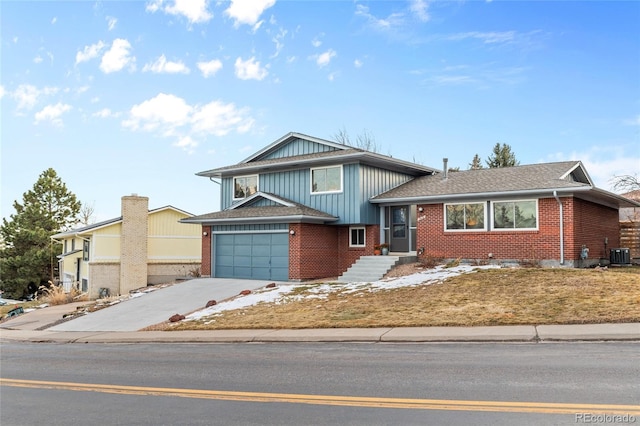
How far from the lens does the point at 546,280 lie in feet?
57.5

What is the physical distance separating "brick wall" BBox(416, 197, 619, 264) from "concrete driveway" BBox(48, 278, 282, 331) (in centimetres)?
775

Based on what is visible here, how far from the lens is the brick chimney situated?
32.1m

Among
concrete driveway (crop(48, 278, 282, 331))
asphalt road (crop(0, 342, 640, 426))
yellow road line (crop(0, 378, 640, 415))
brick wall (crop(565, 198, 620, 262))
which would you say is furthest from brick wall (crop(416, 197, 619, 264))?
yellow road line (crop(0, 378, 640, 415))

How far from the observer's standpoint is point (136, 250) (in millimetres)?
32562

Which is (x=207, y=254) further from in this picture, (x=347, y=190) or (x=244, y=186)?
(x=347, y=190)

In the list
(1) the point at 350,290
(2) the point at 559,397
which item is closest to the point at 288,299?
(1) the point at 350,290

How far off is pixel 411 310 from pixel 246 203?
→ 14602mm

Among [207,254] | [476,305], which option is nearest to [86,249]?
[207,254]

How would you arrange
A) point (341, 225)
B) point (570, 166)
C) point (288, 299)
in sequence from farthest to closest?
point (341, 225)
point (570, 166)
point (288, 299)

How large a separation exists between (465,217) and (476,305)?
883 centimetres

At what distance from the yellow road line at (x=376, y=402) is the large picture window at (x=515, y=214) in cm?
1656

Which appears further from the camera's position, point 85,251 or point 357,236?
point 85,251

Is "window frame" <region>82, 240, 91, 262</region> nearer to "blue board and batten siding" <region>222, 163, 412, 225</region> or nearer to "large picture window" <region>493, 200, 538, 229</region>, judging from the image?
"blue board and batten siding" <region>222, 163, 412, 225</region>

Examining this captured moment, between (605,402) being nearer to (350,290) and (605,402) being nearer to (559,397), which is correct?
(559,397)
